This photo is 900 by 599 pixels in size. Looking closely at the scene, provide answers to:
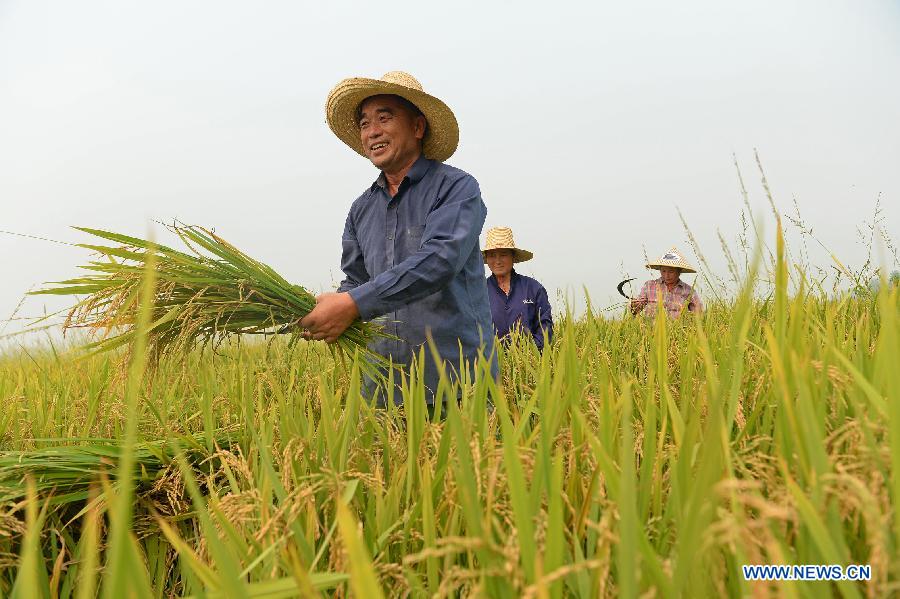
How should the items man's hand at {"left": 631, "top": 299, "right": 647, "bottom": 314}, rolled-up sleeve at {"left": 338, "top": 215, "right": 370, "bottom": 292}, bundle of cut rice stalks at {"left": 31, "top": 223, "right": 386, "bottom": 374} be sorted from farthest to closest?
man's hand at {"left": 631, "top": 299, "right": 647, "bottom": 314} < rolled-up sleeve at {"left": 338, "top": 215, "right": 370, "bottom": 292} < bundle of cut rice stalks at {"left": 31, "top": 223, "right": 386, "bottom": 374}

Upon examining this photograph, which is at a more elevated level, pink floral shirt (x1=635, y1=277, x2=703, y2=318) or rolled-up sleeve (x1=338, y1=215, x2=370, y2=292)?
pink floral shirt (x1=635, y1=277, x2=703, y2=318)

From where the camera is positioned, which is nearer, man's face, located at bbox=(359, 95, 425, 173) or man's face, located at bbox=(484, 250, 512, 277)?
man's face, located at bbox=(359, 95, 425, 173)

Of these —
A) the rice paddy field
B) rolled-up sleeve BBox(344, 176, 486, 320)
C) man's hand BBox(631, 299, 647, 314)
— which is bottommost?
the rice paddy field

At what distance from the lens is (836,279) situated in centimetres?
289

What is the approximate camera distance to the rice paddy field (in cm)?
56

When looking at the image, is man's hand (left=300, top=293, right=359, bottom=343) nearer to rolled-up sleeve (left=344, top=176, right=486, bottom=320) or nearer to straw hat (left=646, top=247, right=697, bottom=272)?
rolled-up sleeve (left=344, top=176, right=486, bottom=320)

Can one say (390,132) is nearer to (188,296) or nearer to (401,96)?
(401,96)

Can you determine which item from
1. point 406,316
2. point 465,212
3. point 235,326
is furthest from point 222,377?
point 465,212

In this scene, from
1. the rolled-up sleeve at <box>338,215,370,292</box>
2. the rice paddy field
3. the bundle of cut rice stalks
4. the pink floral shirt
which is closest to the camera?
the rice paddy field

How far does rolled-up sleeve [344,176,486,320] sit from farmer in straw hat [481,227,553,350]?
275 centimetres

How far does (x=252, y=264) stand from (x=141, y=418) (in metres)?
0.65

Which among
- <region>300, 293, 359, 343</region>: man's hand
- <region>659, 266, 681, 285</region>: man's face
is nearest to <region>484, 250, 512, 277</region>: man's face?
<region>659, 266, 681, 285</region>: man's face

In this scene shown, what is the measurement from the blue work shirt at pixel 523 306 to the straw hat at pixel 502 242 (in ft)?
1.07

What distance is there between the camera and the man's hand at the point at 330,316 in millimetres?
2246
